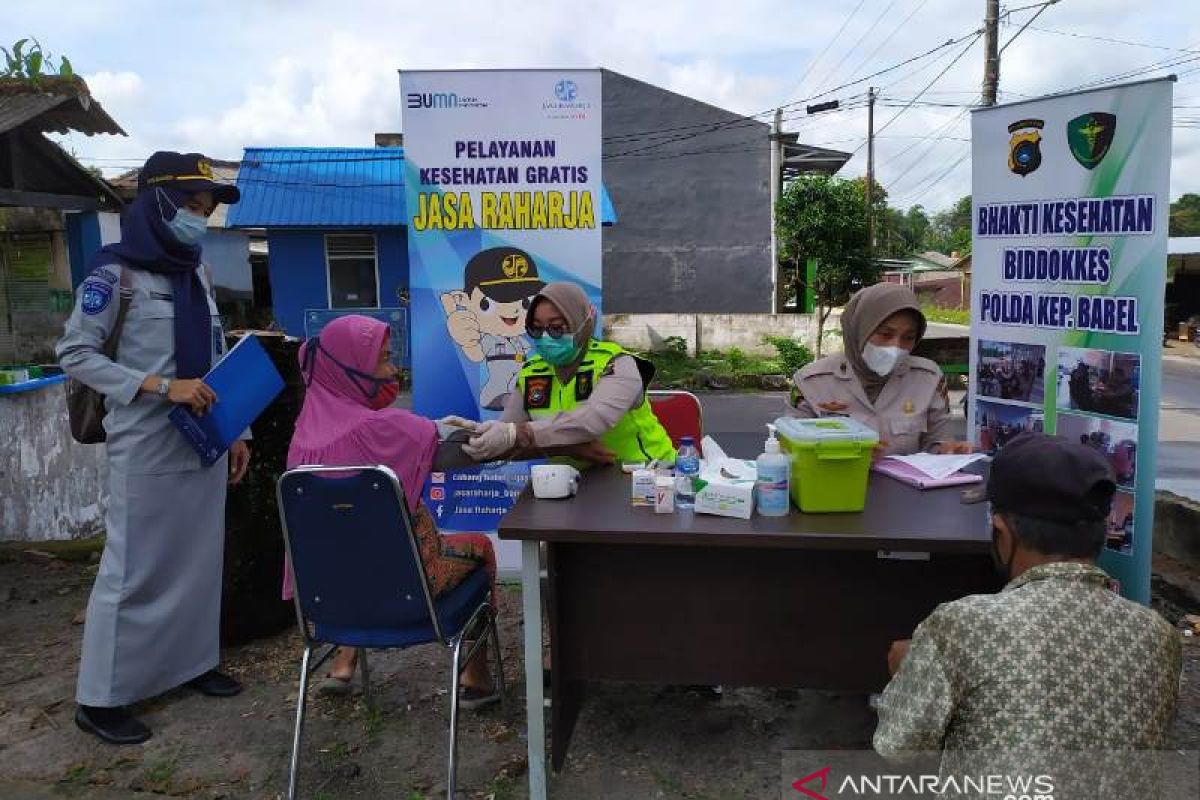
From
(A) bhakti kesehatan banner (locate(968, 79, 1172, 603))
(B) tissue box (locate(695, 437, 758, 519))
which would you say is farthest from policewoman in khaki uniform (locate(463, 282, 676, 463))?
(A) bhakti kesehatan banner (locate(968, 79, 1172, 603))

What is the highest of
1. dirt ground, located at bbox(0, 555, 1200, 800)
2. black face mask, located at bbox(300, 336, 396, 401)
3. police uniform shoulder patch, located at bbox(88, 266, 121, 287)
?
police uniform shoulder patch, located at bbox(88, 266, 121, 287)

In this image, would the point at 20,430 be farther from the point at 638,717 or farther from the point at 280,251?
the point at 280,251

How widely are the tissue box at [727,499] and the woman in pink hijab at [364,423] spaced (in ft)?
2.82

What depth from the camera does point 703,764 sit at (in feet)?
9.02

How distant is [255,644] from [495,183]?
236cm

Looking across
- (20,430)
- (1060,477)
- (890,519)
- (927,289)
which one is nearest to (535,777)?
(890,519)

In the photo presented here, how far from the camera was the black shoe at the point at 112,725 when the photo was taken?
291 cm

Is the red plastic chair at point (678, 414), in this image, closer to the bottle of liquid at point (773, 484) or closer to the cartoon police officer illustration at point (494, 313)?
the cartoon police officer illustration at point (494, 313)

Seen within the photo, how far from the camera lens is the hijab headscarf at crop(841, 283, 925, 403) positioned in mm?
3016


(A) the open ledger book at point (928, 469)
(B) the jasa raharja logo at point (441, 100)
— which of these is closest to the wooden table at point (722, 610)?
(A) the open ledger book at point (928, 469)

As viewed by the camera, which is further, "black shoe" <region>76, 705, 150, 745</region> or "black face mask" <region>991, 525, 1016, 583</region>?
"black shoe" <region>76, 705, 150, 745</region>

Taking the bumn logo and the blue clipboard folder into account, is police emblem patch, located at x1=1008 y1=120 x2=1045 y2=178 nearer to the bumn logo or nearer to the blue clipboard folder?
the bumn logo

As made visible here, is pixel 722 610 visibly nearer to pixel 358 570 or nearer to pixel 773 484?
pixel 773 484

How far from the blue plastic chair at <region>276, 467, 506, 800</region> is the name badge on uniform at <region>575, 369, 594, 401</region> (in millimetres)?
874
